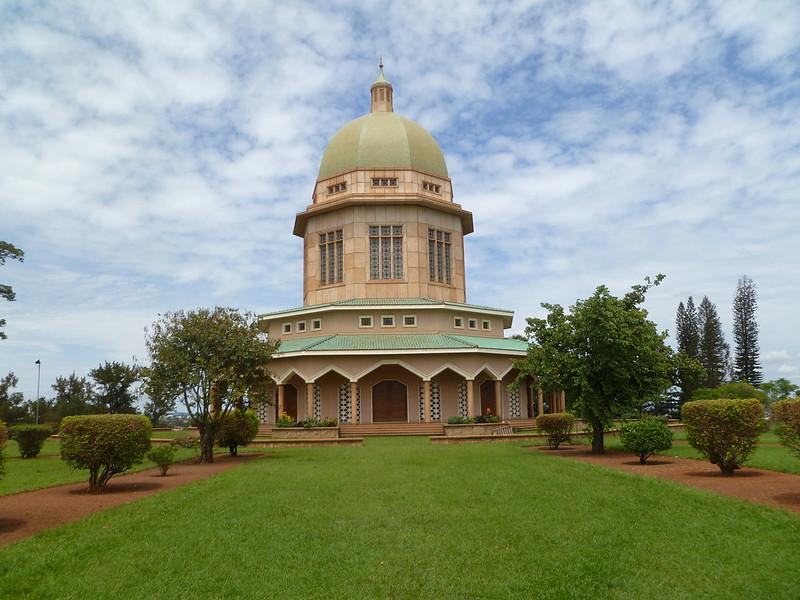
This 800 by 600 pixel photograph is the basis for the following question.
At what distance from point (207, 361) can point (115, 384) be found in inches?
1087

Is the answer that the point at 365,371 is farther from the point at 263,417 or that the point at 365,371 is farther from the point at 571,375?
the point at 571,375

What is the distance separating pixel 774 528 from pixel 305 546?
7.11m

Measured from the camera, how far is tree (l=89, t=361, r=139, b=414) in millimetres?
43219

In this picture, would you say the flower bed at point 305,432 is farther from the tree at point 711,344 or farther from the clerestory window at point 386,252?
the tree at point 711,344

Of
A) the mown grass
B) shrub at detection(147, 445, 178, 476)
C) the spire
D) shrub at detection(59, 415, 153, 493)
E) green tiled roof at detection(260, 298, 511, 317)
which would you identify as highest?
the spire

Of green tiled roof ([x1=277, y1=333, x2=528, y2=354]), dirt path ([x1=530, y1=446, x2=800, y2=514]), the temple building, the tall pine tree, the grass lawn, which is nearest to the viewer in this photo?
the grass lawn

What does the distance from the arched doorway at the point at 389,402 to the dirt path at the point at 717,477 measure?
613 inches

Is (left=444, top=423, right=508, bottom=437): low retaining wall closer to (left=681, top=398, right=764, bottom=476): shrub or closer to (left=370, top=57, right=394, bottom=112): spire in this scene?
(left=681, top=398, right=764, bottom=476): shrub

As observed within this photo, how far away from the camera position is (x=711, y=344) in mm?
58031

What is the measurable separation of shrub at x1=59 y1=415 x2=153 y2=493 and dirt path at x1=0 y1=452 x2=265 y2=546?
584 mm

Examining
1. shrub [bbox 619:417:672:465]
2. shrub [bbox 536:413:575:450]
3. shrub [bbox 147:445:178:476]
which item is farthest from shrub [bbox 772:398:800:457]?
shrub [bbox 147:445:178:476]

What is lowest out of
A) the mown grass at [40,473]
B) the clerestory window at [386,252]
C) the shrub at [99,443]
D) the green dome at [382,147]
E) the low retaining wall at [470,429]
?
the mown grass at [40,473]

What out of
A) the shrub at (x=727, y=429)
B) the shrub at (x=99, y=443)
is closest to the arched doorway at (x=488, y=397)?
the shrub at (x=727, y=429)

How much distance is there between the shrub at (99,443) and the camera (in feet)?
44.5
